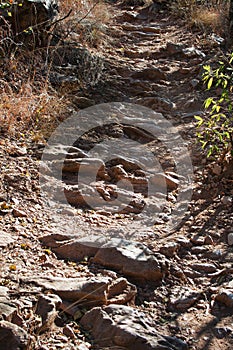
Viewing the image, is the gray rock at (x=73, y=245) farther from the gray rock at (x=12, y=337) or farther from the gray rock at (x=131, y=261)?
the gray rock at (x=12, y=337)

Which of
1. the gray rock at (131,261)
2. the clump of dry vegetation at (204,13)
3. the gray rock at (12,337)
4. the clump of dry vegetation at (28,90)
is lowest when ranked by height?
the gray rock at (131,261)

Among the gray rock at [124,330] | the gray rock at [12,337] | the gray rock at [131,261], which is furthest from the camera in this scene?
the gray rock at [131,261]

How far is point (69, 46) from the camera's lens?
5266 millimetres

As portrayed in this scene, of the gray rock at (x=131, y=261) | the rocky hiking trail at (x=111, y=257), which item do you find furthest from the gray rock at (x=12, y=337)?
the gray rock at (x=131, y=261)

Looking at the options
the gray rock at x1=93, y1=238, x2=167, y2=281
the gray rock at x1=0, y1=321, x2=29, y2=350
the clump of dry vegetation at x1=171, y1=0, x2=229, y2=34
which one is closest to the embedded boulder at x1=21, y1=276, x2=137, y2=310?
the gray rock at x1=93, y1=238, x2=167, y2=281

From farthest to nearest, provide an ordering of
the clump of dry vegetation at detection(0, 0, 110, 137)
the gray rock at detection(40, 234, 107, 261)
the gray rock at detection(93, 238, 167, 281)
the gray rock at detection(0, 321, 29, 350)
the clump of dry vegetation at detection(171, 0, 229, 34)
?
the clump of dry vegetation at detection(171, 0, 229, 34) < the clump of dry vegetation at detection(0, 0, 110, 137) < the gray rock at detection(40, 234, 107, 261) < the gray rock at detection(93, 238, 167, 281) < the gray rock at detection(0, 321, 29, 350)

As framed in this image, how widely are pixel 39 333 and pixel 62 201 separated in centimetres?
131

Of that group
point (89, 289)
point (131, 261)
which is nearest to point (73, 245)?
point (131, 261)

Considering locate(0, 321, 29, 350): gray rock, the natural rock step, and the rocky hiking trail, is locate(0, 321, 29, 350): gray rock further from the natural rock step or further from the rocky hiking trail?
the natural rock step

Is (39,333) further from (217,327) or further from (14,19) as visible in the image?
(14,19)

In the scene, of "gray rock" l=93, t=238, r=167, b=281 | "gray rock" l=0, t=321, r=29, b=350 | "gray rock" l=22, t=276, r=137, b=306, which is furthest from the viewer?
"gray rock" l=93, t=238, r=167, b=281

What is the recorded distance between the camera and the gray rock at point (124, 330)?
188 centimetres

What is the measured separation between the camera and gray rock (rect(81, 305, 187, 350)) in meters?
1.88

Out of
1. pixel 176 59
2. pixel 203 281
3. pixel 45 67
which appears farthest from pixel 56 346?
pixel 176 59
